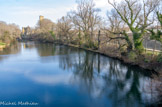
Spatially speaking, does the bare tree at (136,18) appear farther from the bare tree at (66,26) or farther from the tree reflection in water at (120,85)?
the bare tree at (66,26)

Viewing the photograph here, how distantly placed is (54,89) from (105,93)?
286 centimetres

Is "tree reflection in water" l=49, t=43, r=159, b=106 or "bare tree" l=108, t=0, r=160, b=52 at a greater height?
"bare tree" l=108, t=0, r=160, b=52

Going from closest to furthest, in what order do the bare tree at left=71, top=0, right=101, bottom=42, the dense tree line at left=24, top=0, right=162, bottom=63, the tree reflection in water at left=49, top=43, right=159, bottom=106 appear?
the tree reflection in water at left=49, top=43, right=159, bottom=106, the dense tree line at left=24, top=0, right=162, bottom=63, the bare tree at left=71, top=0, right=101, bottom=42

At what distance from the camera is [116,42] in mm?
15508

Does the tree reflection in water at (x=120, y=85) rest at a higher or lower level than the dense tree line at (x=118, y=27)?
lower

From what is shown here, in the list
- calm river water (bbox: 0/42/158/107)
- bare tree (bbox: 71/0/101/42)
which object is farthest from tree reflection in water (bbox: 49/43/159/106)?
bare tree (bbox: 71/0/101/42)

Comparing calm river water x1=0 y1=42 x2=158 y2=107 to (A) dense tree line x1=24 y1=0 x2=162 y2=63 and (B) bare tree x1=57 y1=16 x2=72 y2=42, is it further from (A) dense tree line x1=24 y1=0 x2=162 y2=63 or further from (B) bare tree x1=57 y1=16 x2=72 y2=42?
(B) bare tree x1=57 y1=16 x2=72 y2=42

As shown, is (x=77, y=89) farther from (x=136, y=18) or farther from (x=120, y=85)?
(x=136, y=18)

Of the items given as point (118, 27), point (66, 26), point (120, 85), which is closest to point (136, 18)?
point (118, 27)

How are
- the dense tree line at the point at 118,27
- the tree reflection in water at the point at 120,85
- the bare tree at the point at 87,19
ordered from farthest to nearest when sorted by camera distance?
the bare tree at the point at 87,19, the dense tree line at the point at 118,27, the tree reflection in water at the point at 120,85

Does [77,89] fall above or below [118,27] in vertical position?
below

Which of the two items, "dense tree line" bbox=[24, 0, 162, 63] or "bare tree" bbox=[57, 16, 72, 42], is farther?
"bare tree" bbox=[57, 16, 72, 42]

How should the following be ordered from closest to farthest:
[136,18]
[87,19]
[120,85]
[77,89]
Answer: [77,89], [120,85], [136,18], [87,19]

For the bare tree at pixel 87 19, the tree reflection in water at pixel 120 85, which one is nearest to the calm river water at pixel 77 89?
the tree reflection in water at pixel 120 85
